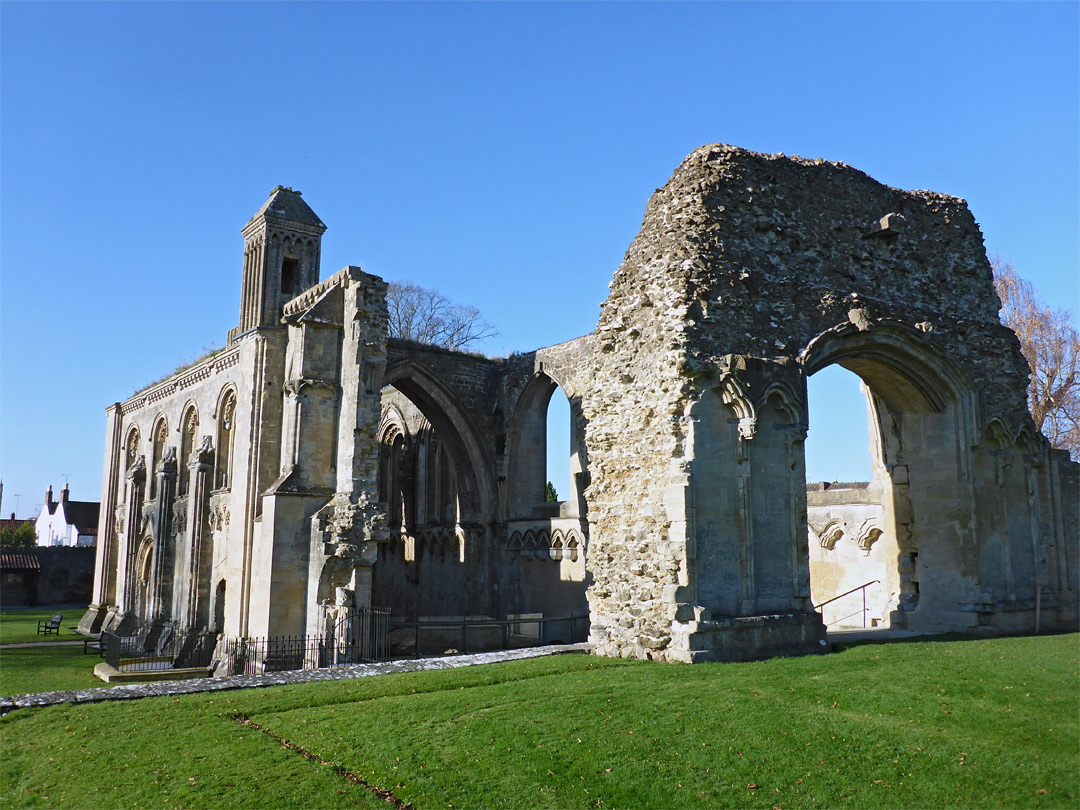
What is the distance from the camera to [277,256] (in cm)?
2084

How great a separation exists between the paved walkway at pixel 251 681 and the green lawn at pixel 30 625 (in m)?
15.5

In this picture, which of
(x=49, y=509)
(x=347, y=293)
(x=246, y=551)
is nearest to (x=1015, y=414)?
(x=347, y=293)

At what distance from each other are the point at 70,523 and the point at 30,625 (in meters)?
29.2

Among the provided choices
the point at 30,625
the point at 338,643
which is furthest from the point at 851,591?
the point at 30,625

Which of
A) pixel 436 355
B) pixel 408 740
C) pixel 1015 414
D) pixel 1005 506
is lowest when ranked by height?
pixel 408 740

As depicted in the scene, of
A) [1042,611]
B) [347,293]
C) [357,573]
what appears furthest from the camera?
[347,293]

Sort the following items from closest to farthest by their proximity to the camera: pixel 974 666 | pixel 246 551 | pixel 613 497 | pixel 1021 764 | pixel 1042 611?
pixel 1021 764
pixel 974 666
pixel 613 497
pixel 1042 611
pixel 246 551

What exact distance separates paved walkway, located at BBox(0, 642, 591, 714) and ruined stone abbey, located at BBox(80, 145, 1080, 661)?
4.20 ft

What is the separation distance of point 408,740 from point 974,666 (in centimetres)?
596

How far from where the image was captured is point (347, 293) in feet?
55.6

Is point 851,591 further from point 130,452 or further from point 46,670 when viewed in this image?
point 130,452

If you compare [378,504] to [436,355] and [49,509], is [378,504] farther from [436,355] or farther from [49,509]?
[49,509]

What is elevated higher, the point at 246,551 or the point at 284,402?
the point at 284,402

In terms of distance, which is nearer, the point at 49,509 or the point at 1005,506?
the point at 1005,506
